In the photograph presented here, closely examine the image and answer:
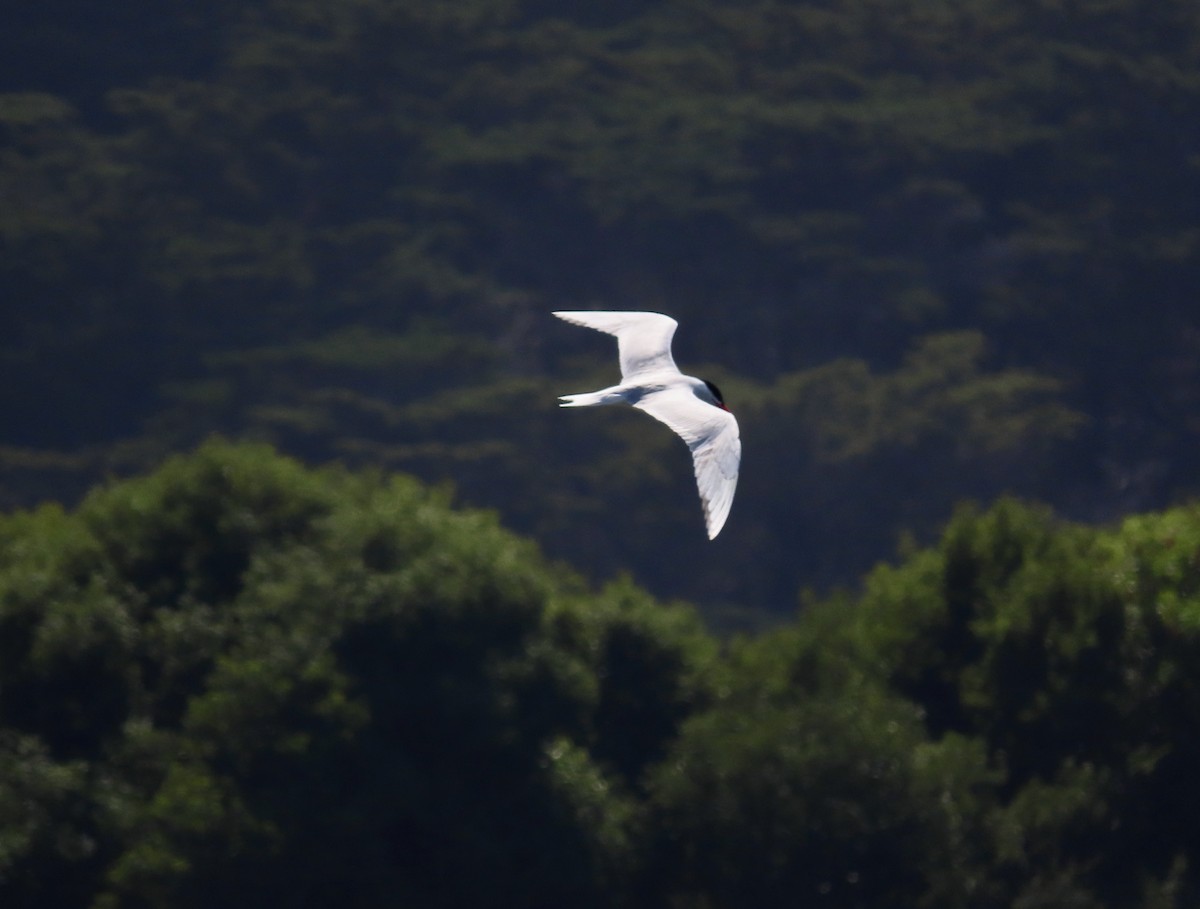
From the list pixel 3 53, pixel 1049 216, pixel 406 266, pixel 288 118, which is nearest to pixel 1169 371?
pixel 1049 216

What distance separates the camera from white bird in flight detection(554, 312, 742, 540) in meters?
12.8

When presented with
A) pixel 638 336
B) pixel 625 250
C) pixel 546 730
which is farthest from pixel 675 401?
pixel 625 250

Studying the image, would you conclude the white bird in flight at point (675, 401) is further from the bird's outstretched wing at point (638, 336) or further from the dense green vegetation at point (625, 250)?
the dense green vegetation at point (625, 250)

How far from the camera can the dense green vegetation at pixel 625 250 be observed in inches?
3000

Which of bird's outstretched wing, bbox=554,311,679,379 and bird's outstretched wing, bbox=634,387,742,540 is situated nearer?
bird's outstretched wing, bbox=634,387,742,540

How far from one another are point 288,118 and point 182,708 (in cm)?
7081

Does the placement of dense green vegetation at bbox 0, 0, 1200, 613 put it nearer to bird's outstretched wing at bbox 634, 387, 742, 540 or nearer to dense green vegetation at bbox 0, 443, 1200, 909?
dense green vegetation at bbox 0, 443, 1200, 909

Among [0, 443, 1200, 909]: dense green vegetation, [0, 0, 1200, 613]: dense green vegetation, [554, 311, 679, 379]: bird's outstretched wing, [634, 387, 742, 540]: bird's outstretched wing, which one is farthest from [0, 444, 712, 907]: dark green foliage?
[0, 0, 1200, 613]: dense green vegetation

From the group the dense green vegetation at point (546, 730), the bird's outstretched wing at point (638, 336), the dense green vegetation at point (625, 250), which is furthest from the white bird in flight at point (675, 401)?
the dense green vegetation at point (625, 250)

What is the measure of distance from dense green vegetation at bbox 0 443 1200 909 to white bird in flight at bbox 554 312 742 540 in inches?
227

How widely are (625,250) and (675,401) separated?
73.0 meters

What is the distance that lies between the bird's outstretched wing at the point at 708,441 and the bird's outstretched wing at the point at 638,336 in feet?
5.38

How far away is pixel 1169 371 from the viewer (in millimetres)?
82688

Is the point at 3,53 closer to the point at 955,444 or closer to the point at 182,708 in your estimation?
the point at 955,444
